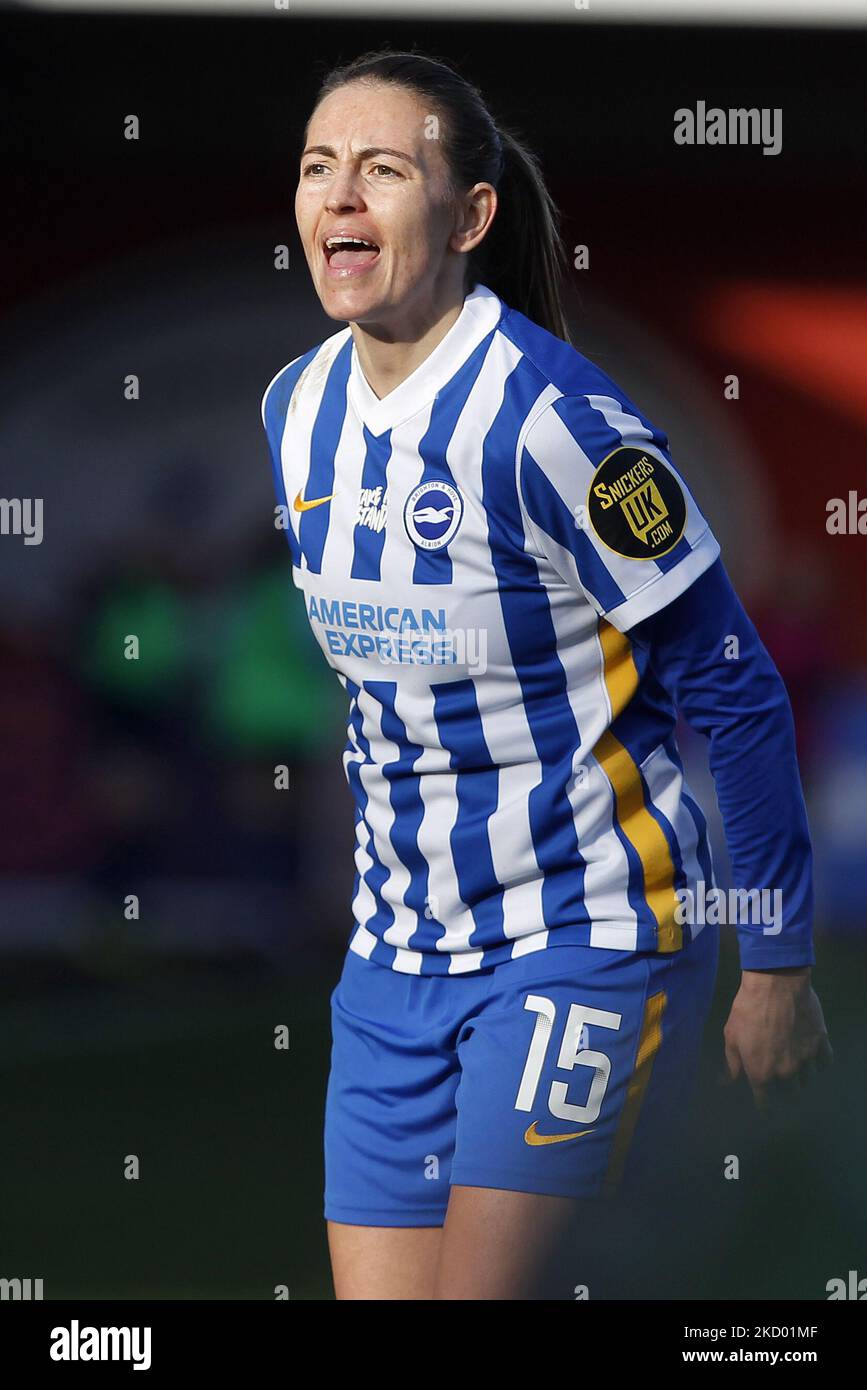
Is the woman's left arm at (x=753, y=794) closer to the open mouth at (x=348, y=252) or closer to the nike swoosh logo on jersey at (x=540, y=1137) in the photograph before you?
the nike swoosh logo on jersey at (x=540, y=1137)

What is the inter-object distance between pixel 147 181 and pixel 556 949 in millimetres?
3364

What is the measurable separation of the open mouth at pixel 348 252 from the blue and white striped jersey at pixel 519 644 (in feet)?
0.35

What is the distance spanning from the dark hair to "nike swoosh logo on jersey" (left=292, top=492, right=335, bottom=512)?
26 cm

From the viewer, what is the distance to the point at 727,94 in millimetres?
3449

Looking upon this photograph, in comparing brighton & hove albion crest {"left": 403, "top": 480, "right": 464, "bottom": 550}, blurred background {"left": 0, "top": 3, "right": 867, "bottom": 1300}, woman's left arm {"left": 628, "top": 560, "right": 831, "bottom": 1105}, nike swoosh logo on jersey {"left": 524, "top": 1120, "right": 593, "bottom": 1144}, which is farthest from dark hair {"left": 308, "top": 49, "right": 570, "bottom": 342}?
blurred background {"left": 0, "top": 3, "right": 867, "bottom": 1300}

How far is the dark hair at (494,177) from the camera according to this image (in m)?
1.48

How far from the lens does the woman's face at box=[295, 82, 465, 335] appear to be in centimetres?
143

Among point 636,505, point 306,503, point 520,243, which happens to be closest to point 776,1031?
point 636,505

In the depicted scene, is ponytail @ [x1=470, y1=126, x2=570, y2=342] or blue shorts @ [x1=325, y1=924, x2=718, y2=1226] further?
ponytail @ [x1=470, y1=126, x2=570, y2=342]

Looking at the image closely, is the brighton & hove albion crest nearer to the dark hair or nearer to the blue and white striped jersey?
the blue and white striped jersey

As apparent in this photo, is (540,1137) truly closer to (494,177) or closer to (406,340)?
(406,340)

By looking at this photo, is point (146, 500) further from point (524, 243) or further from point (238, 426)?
point (524, 243)

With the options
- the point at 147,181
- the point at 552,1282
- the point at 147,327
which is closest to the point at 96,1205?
the point at 552,1282

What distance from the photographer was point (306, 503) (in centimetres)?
155
